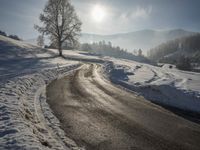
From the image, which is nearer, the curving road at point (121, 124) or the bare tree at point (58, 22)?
the curving road at point (121, 124)

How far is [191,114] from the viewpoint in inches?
452

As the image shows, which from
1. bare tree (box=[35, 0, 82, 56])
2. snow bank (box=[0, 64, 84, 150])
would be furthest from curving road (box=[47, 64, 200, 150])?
bare tree (box=[35, 0, 82, 56])

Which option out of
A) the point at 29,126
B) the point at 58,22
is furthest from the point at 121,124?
the point at 58,22

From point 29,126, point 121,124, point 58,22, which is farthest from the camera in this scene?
point 58,22

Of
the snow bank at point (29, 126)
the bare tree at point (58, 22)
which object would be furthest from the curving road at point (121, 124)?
the bare tree at point (58, 22)

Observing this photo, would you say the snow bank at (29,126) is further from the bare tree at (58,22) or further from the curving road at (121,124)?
the bare tree at (58,22)

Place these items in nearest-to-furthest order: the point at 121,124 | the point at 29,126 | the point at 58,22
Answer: the point at 29,126, the point at 121,124, the point at 58,22

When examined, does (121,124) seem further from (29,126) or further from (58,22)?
(58,22)

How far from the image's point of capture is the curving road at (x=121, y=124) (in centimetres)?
738

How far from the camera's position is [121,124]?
9047 millimetres

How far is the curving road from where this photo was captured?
291 inches

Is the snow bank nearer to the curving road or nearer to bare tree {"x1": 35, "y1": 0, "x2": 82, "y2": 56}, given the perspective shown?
the curving road

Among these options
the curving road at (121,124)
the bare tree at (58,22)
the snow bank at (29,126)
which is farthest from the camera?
the bare tree at (58,22)

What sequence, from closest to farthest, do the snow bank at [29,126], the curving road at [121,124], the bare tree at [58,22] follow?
1. the snow bank at [29,126]
2. the curving road at [121,124]
3. the bare tree at [58,22]
